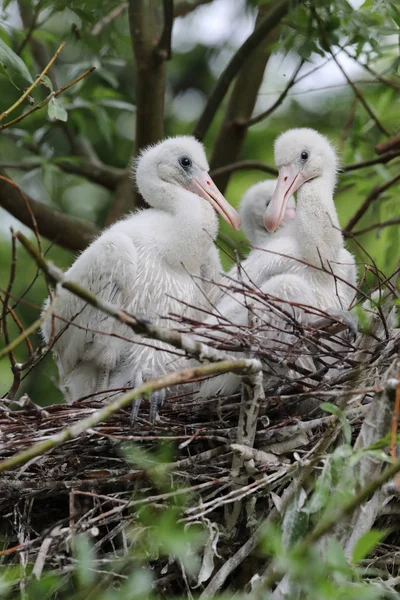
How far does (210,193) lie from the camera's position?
188 inches

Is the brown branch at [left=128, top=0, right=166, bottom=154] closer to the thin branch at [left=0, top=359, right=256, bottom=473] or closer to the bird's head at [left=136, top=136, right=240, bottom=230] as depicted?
the bird's head at [left=136, top=136, right=240, bottom=230]

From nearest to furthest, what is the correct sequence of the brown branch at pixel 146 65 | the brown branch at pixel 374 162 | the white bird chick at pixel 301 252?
the white bird chick at pixel 301 252 < the brown branch at pixel 374 162 < the brown branch at pixel 146 65

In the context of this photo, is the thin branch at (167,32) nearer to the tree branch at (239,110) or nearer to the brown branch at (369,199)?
the tree branch at (239,110)

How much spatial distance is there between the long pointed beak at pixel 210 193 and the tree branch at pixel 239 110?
0.76m

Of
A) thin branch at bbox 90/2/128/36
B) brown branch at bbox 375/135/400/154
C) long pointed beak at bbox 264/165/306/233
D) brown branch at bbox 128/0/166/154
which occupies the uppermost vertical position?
thin branch at bbox 90/2/128/36

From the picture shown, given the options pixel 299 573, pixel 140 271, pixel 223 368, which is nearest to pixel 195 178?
pixel 140 271

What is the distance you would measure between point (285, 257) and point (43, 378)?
8.43 feet

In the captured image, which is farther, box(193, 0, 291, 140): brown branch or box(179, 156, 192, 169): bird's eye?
box(193, 0, 291, 140): brown branch

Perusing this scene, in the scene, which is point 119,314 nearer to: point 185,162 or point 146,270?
point 146,270

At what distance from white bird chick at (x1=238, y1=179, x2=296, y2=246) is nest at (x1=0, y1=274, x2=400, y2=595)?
1470 millimetres

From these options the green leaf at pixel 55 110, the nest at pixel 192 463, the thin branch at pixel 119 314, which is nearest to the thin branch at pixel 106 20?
the green leaf at pixel 55 110

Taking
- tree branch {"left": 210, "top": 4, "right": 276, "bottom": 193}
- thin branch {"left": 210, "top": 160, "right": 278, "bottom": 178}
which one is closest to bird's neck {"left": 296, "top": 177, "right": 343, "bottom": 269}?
thin branch {"left": 210, "top": 160, "right": 278, "bottom": 178}

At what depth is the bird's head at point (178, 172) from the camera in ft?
15.7

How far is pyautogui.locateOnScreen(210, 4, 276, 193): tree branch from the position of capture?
566 centimetres
